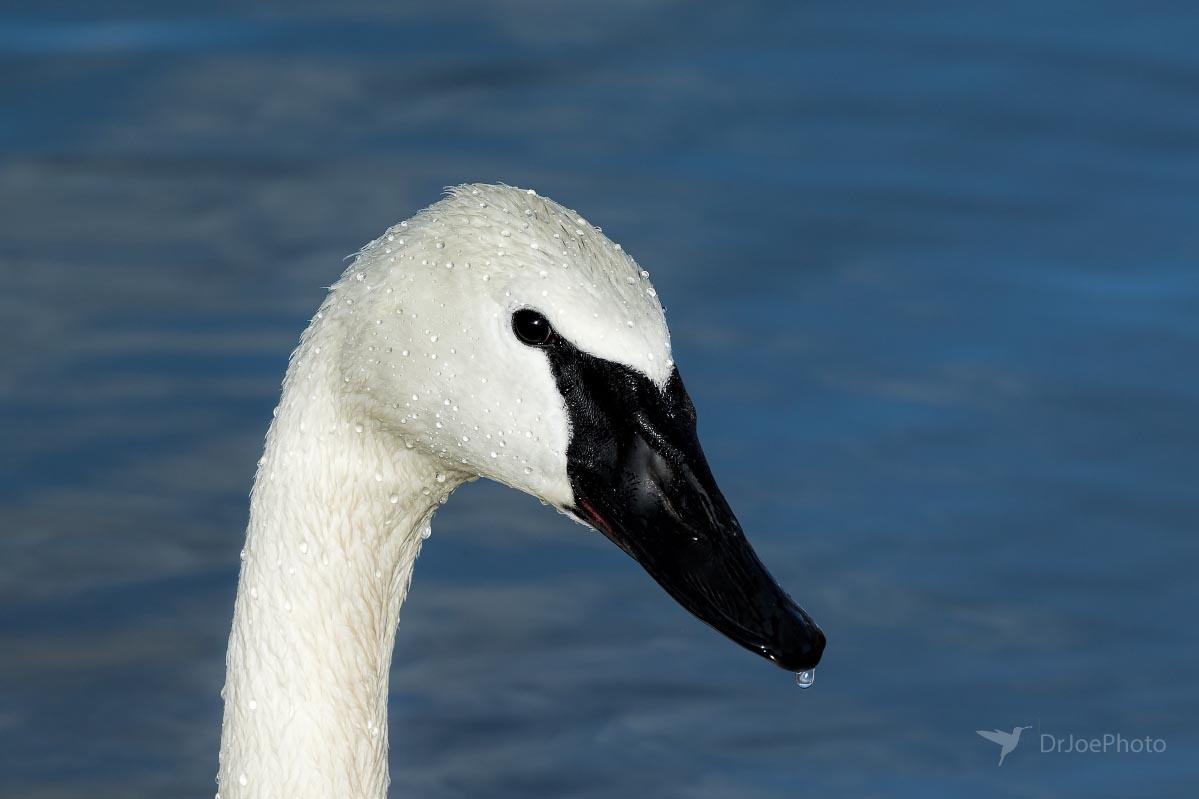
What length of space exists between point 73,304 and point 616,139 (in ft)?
8.61

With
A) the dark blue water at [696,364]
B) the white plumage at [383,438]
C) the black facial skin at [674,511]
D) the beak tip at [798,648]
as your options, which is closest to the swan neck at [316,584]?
the white plumage at [383,438]

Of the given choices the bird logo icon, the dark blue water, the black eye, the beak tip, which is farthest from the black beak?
the bird logo icon

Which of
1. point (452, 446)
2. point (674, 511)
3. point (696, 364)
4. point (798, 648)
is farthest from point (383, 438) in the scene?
point (696, 364)

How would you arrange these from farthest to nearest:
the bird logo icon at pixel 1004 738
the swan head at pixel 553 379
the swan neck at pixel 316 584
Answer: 1. the bird logo icon at pixel 1004 738
2. the swan neck at pixel 316 584
3. the swan head at pixel 553 379

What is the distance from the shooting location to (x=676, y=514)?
4.52 metres

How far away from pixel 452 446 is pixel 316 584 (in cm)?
50

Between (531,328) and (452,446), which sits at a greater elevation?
(531,328)

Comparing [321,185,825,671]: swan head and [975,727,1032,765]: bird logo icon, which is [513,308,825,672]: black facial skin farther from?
[975,727,1032,765]: bird logo icon

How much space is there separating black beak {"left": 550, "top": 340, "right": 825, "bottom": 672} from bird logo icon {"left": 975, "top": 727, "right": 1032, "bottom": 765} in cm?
329

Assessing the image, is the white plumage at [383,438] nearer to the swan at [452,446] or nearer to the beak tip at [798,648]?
the swan at [452,446]

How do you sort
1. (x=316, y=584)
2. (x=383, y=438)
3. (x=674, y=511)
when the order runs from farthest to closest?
(x=316, y=584) → (x=383, y=438) → (x=674, y=511)

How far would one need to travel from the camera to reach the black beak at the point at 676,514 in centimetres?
445

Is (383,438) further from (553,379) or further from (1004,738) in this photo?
(1004,738)

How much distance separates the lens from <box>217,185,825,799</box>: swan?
438 centimetres
